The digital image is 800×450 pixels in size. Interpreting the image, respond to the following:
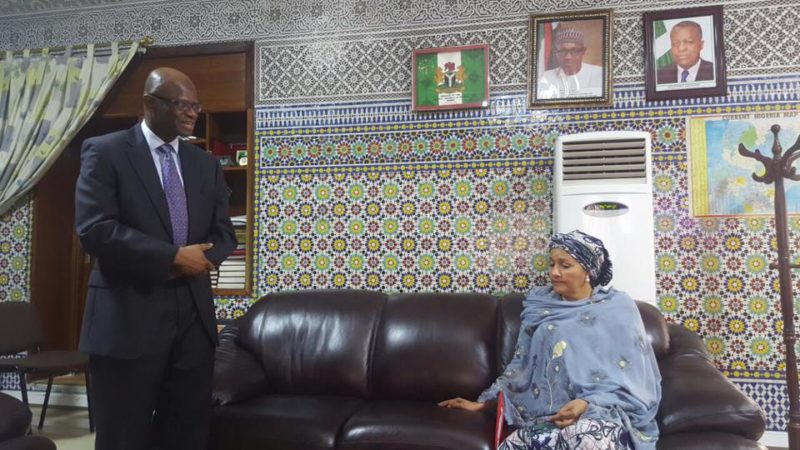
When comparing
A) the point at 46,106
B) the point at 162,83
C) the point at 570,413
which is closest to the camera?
the point at 162,83

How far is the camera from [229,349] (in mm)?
2861

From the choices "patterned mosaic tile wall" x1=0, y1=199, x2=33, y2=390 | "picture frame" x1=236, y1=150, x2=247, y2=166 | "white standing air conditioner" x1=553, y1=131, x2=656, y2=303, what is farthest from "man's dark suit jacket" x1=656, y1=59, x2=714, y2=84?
"patterned mosaic tile wall" x1=0, y1=199, x2=33, y2=390

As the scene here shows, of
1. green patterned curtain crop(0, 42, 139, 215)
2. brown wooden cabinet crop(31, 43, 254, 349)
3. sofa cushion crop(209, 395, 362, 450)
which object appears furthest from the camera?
green patterned curtain crop(0, 42, 139, 215)

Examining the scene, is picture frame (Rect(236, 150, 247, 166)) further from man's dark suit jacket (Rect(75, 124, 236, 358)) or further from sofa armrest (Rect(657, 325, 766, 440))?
sofa armrest (Rect(657, 325, 766, 440))

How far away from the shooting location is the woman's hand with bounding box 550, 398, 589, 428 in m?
1.95

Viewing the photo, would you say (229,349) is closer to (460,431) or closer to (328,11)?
(460,431)

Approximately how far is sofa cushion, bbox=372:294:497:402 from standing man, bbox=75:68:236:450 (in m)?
1.01

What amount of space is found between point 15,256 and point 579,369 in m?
3.97

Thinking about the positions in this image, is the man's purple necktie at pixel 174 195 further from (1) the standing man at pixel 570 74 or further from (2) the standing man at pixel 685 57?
(2) the standing man at pixel 685 57

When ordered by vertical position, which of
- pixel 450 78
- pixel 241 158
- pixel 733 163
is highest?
pixel 450 78

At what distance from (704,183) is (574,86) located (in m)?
0.91

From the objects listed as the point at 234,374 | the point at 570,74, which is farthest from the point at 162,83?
the point at 570,74

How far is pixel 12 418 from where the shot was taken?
1.69 metres

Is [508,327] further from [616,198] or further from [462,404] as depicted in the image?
[616,198]
